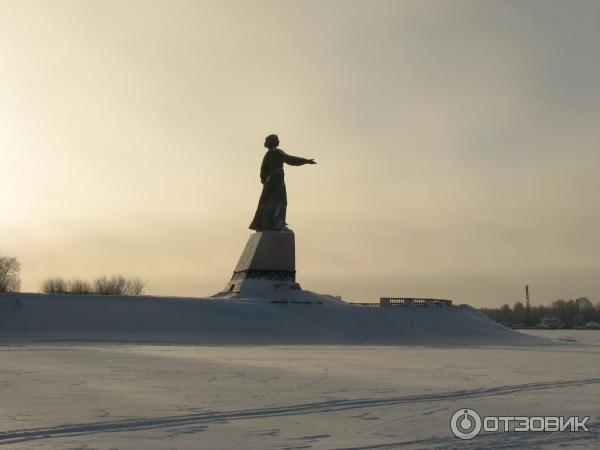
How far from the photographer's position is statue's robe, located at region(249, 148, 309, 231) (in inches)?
1414

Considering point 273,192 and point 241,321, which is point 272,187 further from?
point 241,321

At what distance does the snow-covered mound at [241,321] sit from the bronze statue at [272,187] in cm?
412

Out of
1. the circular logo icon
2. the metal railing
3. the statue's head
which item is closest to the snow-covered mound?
the metal railing

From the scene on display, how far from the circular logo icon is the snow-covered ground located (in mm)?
117

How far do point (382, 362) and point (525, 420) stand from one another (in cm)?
798

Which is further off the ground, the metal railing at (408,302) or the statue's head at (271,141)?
the statue's head at (271,141)

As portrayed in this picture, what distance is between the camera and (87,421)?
7398 millimetres

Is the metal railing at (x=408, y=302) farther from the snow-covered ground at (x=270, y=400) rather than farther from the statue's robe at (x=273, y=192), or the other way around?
the snow-covered ground at (x=270, y=400)

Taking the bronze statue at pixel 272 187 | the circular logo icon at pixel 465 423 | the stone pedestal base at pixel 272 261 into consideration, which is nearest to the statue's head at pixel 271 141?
the bronze statue at pixel 272 187

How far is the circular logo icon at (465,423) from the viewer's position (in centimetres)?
693

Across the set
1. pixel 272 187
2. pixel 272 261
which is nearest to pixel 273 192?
pixel 272 187

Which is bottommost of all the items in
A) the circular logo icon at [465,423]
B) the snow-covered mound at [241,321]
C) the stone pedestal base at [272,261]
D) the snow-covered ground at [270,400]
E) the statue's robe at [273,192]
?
the circular logo icon at [465,423]

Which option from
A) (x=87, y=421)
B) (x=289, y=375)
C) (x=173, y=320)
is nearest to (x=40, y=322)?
(x=173, y=320)

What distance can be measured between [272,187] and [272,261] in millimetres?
3971
